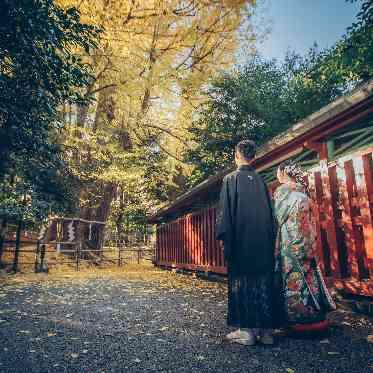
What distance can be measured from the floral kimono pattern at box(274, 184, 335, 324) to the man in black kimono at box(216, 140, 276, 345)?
0.61 feet

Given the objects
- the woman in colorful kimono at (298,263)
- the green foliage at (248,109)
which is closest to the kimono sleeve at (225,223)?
the woman in colorful kimono at (298,263)

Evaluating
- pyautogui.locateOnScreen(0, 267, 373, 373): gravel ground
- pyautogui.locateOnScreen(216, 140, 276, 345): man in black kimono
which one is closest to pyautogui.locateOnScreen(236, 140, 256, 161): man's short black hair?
pyautogui.locateOnScreen(216, 140, 276, 345): man in black kimono

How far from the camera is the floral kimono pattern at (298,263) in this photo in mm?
2975

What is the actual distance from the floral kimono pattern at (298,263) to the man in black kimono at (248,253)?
19 cm

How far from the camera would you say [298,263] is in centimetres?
307

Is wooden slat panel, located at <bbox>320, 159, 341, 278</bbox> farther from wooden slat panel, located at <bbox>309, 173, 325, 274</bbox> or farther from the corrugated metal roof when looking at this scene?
the corrugated metal roof

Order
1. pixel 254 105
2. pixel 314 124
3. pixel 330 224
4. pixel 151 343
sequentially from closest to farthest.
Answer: pixel 151 343
pixel 314 124
pixel 330 224
pixel 254 105

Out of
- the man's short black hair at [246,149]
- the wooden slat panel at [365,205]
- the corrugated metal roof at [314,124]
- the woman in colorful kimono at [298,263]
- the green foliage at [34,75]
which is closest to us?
the woman in colorful kimono at [298,263]

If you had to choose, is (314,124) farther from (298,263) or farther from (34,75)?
(34,75)

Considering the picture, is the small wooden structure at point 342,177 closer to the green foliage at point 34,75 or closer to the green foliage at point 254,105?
the green foliage at point 34,75

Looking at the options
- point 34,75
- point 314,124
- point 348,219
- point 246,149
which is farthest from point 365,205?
point 34,75

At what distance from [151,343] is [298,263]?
5.39 ft

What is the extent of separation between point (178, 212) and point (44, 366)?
959 cm

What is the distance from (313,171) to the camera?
4.80 metres
